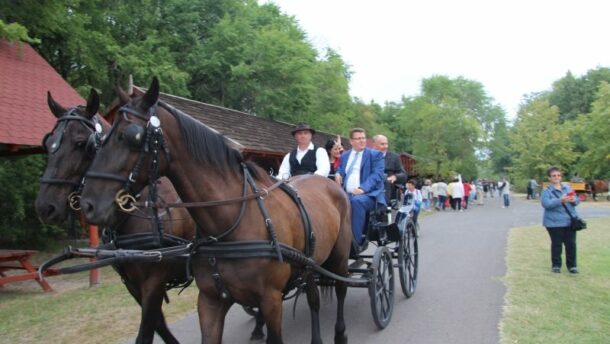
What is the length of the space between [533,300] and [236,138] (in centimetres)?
834

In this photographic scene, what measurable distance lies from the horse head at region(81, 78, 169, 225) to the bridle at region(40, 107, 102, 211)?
0.73 m

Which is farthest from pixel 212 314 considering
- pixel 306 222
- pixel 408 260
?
pixel 408 260

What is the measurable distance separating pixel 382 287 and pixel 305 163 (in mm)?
1729

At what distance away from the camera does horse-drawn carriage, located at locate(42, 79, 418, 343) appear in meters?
2.85

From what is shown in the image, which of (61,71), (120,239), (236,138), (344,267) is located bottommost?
(344,267)

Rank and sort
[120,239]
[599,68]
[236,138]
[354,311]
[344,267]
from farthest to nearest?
[599,68]
[236,138]
[354,311]
[344,267]
[120,239]

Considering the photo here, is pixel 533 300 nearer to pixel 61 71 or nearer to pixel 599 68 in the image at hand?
pixel 61 71

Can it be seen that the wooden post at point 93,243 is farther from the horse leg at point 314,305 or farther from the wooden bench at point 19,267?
the horse leg at point 314,305

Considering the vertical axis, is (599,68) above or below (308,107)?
above

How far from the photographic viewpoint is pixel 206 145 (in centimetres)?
324

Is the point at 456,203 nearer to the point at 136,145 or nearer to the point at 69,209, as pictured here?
the point at 69,209

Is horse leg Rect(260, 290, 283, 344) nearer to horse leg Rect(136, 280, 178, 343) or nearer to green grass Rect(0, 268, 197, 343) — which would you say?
horse leg Rect(136, 280, 178, 343)

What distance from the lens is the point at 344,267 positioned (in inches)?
201

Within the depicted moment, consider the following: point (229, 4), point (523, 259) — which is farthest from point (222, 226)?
point (229, 4)
